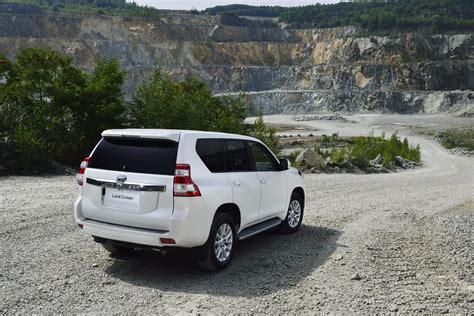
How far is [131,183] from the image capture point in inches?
246

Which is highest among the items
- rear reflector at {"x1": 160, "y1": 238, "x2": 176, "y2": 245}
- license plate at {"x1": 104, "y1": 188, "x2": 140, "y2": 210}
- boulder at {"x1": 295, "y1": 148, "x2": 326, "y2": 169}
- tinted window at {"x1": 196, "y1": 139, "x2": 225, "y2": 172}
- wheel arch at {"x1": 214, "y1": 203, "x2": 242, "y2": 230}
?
tinted window at {"x1": 196, "y1": 139, "x2": 225, "y2": 172}

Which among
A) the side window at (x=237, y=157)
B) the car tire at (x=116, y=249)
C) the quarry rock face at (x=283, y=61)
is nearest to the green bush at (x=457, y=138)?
the quarry rock face at (x=283, y=61)

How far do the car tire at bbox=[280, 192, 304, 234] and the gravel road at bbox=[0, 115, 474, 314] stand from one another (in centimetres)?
17

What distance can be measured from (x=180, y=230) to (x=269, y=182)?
2.36 meters

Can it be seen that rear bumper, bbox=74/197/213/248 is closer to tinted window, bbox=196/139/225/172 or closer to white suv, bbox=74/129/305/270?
white suv, bbox=74/129/305/270

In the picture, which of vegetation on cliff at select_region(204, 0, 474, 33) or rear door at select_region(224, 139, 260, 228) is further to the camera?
vegetation on cliff at select_region(204, 0, 474, 33)

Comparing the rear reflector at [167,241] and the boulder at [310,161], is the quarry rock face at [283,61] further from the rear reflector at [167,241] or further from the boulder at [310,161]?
the rear reflector at [167,241]

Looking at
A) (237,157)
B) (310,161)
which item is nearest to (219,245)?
(237,157)

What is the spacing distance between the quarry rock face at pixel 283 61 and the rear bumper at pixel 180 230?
294 feet

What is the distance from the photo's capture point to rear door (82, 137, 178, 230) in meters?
6.15

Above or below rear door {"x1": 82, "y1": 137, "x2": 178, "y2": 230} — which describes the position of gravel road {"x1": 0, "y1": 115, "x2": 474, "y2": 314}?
below

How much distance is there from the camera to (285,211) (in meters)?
8.66

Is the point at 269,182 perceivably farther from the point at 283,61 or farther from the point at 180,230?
the point at 283,61

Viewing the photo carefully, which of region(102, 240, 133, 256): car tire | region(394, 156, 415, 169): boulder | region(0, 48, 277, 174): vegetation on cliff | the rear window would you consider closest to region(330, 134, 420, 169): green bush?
region(394, 156, 415, 169): boulder
